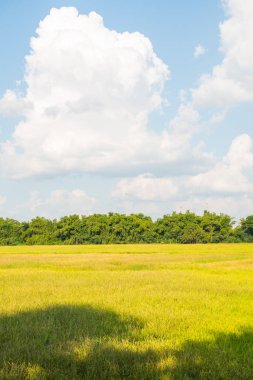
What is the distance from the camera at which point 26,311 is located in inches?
522

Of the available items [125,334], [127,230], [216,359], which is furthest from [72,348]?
[127,230]

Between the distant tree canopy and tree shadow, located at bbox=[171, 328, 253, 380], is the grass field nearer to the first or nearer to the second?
tree shadow, located at bbox=[171, 328, 253, 380]

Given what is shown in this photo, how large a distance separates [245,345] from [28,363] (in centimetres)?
Answer: 507

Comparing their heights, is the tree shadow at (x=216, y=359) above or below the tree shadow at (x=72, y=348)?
below

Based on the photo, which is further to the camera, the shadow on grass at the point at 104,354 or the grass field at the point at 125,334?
the grass field at the point at 125,334

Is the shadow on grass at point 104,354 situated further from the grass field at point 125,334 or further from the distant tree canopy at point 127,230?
the distant tree canopy at point 127,230

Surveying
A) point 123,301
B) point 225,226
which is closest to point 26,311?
point 123,301

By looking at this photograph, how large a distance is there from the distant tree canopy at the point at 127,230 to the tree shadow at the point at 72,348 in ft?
331

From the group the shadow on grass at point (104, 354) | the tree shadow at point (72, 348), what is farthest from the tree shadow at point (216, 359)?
the tree shadow at point (72, 348)

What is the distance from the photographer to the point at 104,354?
8.41 m

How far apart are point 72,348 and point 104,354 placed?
2.99ft

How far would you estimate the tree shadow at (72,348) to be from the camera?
24.7 feet

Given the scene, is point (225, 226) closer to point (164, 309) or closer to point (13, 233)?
point (13, 233)

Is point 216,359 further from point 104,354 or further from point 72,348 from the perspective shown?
point 72,348
